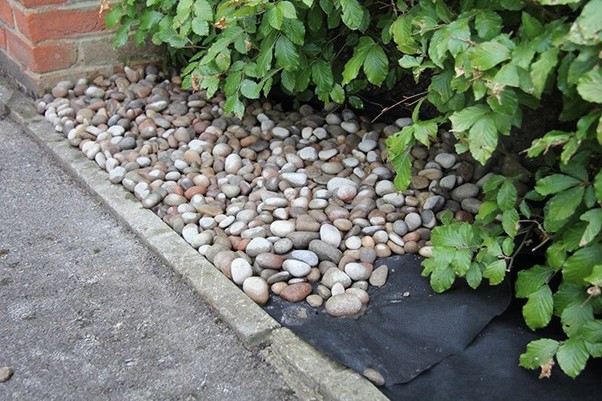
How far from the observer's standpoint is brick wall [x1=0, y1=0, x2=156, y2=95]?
356cm

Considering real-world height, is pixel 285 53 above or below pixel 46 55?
above

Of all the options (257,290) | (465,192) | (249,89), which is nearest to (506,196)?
(465,192)

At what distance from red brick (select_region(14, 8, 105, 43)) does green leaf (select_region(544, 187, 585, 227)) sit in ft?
8.74

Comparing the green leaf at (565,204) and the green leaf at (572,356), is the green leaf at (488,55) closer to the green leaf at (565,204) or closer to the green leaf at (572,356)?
the green leaf at (565,204)

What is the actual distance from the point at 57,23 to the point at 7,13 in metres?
0.39

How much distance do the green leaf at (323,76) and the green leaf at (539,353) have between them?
1.29m

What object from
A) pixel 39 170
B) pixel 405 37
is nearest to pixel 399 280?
pixel 405 37

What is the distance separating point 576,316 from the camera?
5.92 feet

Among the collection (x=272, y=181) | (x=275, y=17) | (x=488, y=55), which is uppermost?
(x=488, y=55)

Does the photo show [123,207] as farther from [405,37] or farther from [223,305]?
[405,37]

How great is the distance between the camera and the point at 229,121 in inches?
130

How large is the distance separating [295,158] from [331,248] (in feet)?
2.06

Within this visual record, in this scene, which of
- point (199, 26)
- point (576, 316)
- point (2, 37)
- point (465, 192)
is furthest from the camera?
point (2, 37)

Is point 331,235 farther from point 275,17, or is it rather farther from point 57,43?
point 57,43
